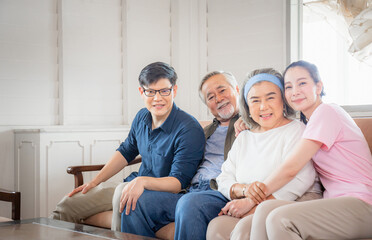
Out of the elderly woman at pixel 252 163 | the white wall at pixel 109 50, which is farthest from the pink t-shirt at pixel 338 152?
the white wall at pixel 109 50

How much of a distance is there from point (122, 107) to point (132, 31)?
0.75 m

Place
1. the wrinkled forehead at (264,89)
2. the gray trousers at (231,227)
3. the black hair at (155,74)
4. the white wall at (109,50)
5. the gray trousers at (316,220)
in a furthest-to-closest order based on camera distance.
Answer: the white wall at (109,50) → the black hair at (155,74) → the wrinkled forehead at (264,89) → the gray trousers at (231,227) → the gray trousers at (316,220)

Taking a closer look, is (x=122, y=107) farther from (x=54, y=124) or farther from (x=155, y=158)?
(x=155, y=158)

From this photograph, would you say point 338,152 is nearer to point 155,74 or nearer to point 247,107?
point 247,107

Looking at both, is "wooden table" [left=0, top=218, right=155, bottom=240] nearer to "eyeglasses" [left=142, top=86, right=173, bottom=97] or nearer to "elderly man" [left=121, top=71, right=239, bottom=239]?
"elderly man" [left=121, top=71, right=239, bottom=239]

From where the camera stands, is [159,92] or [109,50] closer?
[159,92]

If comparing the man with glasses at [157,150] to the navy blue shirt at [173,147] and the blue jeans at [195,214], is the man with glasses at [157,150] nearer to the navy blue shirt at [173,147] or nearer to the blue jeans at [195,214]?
the navy blue shirt at [173,147]

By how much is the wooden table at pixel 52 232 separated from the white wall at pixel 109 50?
187cm

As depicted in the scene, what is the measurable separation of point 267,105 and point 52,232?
1.08 metres

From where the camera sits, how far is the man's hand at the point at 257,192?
Answer: 1.80 metres

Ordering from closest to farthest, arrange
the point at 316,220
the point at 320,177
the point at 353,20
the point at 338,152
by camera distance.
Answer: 1. the point at 316,220
2. the point at 338,152
3. the point at 320,177
4. the point at 353,20

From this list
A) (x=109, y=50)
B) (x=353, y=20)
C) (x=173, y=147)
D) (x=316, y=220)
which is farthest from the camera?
(x=109, y=50)

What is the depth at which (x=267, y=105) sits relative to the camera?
198 cm

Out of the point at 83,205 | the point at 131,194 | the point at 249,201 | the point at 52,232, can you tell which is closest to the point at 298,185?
the point at 249,201
